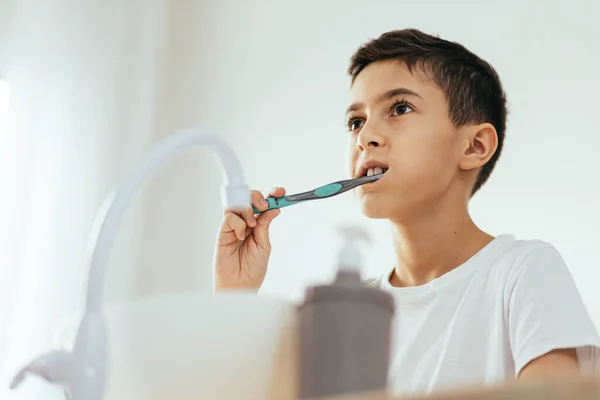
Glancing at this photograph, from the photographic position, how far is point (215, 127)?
6.41 feet

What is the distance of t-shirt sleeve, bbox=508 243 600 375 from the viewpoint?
2.77 feet

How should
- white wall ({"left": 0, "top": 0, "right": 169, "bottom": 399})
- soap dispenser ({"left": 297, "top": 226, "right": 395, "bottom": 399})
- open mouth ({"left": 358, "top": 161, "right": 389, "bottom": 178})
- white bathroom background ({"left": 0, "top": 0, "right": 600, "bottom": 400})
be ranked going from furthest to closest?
white wall ({"left": 0, "top": 0, "right": 169, "bottom": 399})
white bathroom background ({"left": 0, "top": 0, "right": 600, "bottom": 400})
open mouth ({"left": 358, "top": 161, "right": 389, "bottom": 178})
soap dispenser ({"left": 297, "top": 226, "right": 395, "bottom": 399})

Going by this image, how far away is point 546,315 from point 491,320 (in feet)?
0.43

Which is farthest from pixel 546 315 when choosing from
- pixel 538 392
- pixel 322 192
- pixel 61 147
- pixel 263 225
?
pixel 61 147

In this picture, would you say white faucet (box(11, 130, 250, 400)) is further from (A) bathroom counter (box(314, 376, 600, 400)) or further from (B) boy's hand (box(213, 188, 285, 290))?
(B) boy's hand (box(213, 188, 285, 290))

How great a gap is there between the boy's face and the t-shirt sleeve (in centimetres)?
20

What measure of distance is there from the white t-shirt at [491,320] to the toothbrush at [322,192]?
15cm

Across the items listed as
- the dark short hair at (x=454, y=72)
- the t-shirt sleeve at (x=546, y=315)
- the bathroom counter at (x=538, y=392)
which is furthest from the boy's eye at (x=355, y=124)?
the bathroom counter at (x=538, y=392)

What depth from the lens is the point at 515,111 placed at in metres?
1.48

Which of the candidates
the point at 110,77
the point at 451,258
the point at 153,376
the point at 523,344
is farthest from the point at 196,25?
the point at 153,376

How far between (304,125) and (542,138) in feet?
1.76

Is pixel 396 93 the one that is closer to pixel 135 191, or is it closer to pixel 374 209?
pixel 374 209

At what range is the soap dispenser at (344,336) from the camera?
55 centimetres

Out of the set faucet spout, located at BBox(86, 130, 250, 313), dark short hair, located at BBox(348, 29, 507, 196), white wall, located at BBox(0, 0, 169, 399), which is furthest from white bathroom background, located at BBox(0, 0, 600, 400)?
faucet spout, located at BBox(86, 130, 250, 313)
